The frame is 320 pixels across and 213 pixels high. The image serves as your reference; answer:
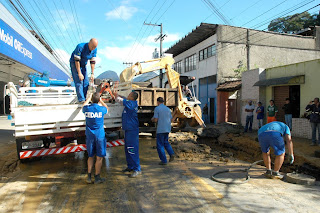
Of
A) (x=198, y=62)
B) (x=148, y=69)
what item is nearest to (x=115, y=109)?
(x=148, y=69)

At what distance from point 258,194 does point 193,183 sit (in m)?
1.17

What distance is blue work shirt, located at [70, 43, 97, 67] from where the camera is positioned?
5676mm

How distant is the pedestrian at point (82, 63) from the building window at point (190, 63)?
55.9ft

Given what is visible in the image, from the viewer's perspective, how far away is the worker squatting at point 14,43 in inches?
440

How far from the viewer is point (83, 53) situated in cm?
582

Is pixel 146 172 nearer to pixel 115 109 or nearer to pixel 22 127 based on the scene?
pixel 115 109

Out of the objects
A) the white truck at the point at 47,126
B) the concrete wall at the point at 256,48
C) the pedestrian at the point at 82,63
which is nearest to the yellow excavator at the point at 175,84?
the pedestrian at the point at 82,63

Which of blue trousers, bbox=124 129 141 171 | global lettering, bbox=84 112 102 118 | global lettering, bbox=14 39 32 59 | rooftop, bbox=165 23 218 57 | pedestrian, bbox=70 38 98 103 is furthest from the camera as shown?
rooftop, bbox=165 23 218 57

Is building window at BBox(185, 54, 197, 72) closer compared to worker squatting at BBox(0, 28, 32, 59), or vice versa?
worker squatting at BBox(0, 28, 32, 59)

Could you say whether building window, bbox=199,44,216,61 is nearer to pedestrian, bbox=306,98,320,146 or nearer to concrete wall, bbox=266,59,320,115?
concrete wall, bbox=266,59,320,115

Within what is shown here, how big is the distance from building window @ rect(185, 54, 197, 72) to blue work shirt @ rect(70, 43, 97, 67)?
17.0m

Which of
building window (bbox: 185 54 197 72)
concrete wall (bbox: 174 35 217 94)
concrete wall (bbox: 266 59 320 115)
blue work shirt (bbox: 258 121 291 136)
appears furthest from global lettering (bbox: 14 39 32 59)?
concrete wall (bbox: 266 59 320 115)

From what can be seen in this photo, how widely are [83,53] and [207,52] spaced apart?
15.3 m

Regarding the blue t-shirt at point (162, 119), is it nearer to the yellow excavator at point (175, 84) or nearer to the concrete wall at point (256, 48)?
the yellow excavator at point (175, 84)
